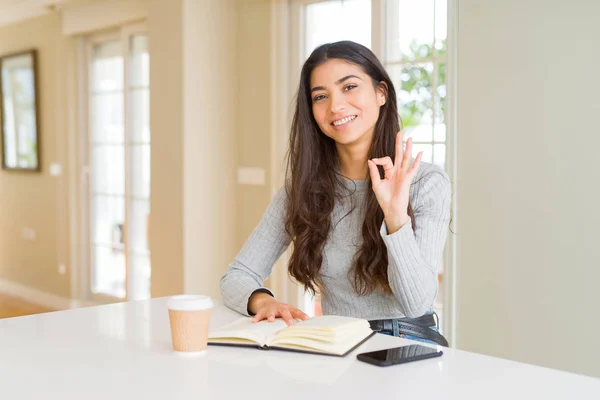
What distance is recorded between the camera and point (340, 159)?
205cm

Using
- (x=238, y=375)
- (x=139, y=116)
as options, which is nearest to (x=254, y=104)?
(x=139, y=116)

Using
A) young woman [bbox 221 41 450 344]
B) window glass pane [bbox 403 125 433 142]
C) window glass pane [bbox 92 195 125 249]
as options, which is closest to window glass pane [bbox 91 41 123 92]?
window glass pane [bbox 92 195 125 249]

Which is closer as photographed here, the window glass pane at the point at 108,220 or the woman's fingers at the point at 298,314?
the woman's fingers at the point at 298,314

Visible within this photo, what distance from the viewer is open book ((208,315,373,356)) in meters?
1.27

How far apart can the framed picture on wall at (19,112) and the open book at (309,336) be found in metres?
4.96

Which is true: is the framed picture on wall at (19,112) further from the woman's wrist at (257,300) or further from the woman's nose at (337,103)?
the woman's wrist at (257,300)

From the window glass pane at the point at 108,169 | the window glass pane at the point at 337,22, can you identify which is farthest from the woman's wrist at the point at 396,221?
the window glass pane at the point at 108,169

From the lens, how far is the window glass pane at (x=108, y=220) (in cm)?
525

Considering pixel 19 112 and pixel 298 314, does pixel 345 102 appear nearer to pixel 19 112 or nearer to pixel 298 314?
pixel 298 314

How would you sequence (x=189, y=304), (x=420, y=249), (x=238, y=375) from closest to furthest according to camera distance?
1. (x=238, y=375)
2. (x=189, y=304)
3. (x=420, y=249)

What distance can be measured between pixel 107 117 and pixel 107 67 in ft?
1.22

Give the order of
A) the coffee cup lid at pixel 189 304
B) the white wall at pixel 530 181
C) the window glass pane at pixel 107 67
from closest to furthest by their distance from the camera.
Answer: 1. the coffee cup lid at pixel 189 304
2. the white wall at pixel 530 181
3. the window glass pane at pixel 107 67

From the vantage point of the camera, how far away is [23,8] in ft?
18.5

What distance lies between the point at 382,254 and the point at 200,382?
2.55ft
